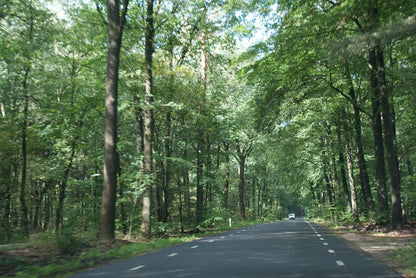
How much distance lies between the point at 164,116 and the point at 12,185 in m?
9.85

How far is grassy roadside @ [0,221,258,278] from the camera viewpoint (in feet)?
25.3

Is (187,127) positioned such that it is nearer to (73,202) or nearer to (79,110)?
(79,110)

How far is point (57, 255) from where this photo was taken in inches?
377

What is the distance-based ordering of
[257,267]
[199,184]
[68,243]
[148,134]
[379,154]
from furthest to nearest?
[199,184], [379,154], [148,134], [68,243], [257,267]

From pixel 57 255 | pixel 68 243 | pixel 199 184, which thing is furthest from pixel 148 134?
pixel 57 255

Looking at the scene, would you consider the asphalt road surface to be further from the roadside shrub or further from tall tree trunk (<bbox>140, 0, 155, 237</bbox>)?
tall tree trunk (<bbox>140, 0, 155, 237</bbox>)

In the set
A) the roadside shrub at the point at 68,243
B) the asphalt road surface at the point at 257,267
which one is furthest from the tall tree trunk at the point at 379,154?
the roadside shrub at the point at 68,243

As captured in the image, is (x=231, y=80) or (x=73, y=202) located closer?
(x=73, y=202)

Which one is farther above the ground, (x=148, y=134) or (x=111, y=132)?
(x=148, y=134)

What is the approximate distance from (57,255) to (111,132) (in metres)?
5.14

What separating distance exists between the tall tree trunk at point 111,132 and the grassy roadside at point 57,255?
0.85 metres

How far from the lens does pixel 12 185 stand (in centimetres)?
2028

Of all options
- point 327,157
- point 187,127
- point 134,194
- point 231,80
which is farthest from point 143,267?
point 231,80

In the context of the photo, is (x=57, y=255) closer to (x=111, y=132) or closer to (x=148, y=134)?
(x=111, y=132)
